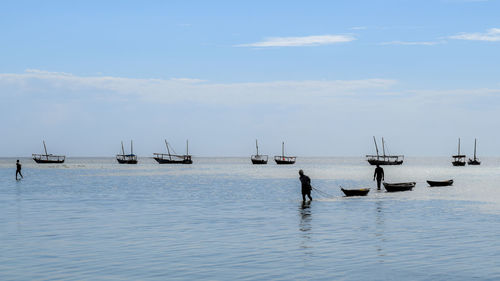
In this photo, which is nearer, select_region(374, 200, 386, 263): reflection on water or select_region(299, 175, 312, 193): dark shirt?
select_region(374, 200, 386, 263): reflection on water

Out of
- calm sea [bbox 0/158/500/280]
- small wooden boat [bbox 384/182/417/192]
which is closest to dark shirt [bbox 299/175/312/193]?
calm sea [bbox 0/158/500/280]

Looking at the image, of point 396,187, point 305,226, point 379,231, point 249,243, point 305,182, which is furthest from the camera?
point 396,187

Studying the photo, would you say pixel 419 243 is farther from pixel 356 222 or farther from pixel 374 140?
pixel 374 140

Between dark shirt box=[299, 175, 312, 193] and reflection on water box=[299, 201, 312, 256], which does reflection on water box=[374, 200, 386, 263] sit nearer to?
reflection on water box=[299, 201, 312, 256]

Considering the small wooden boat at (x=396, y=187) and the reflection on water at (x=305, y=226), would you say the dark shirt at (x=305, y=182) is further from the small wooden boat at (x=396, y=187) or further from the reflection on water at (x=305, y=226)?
the small wooden boat at (x=396, y=187)

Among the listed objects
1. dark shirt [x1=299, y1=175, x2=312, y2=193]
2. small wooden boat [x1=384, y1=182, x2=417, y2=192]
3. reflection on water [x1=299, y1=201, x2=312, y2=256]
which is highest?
dark shirt [x1=299, y1=175, x2=312, y2=193]

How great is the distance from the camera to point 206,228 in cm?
2194

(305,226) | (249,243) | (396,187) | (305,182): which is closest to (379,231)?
(305,226)

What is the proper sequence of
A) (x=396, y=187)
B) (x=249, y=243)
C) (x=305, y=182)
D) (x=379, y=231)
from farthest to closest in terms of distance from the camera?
(x=396, y=187) → (x=305, y=182) → (x=379, y=231) → (x=249, y=243)

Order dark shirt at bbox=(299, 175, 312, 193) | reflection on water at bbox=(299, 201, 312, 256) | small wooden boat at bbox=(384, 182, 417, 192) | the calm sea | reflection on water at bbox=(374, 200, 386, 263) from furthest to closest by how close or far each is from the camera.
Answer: small wooden boat at bbox=(384, 182, 417, 192)
dark shirt at bbox=(299, 175, 312, 193)
reflection on water at bbox=(299, 201, 312, 256)
reflection on water at bbox=(374, 200, 386, 263)
the calm sea

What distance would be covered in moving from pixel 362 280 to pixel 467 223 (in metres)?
12.9

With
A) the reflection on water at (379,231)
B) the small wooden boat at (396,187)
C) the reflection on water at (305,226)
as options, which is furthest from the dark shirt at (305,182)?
the small wooden boat at (396,187)

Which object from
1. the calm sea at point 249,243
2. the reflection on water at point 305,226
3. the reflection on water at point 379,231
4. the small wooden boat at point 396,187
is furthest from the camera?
the small wooden boat at point 396,187

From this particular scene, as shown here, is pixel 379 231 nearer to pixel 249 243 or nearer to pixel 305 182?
pixel 249 243
